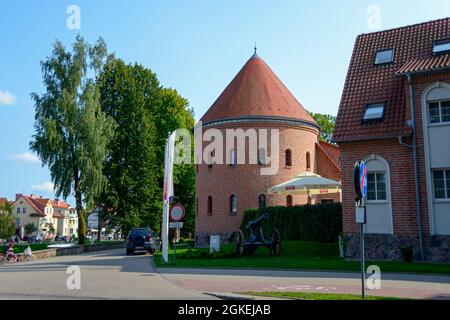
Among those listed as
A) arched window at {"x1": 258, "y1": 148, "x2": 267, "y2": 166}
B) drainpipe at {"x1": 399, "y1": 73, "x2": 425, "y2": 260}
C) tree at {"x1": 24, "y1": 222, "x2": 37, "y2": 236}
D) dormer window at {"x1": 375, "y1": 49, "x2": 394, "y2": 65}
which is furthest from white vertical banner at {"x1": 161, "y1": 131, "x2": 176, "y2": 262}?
tree at {"x1": 24, "y1": 222, "x2": 37, "y2": 236}

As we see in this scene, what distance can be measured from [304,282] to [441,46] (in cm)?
1356

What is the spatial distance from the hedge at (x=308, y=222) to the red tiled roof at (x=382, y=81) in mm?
4578

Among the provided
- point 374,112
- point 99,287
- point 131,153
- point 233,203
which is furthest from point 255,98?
point 99,287

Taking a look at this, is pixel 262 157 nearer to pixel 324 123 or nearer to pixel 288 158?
pixel 288 158

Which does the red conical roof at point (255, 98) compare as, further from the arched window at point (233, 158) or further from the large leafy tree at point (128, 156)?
the large leafy tree at point (128, 156)

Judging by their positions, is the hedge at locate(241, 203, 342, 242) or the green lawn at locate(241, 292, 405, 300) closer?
the green lawn at locate(241, 292, 405, 300)

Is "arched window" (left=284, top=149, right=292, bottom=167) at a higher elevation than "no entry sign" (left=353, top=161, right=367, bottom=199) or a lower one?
higher

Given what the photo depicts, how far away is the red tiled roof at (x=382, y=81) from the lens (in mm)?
19969

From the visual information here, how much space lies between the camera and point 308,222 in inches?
966

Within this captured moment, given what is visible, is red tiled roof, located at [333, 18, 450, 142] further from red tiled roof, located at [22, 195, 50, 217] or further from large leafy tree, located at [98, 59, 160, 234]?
red tiled roof, located at [22, 195, 50, 217]

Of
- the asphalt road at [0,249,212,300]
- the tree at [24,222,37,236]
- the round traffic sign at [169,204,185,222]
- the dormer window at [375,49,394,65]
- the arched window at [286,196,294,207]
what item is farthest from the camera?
the tree at [24,222,37,236]

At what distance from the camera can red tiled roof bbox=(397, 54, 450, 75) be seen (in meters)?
18.5

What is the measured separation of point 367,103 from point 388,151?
274cm
